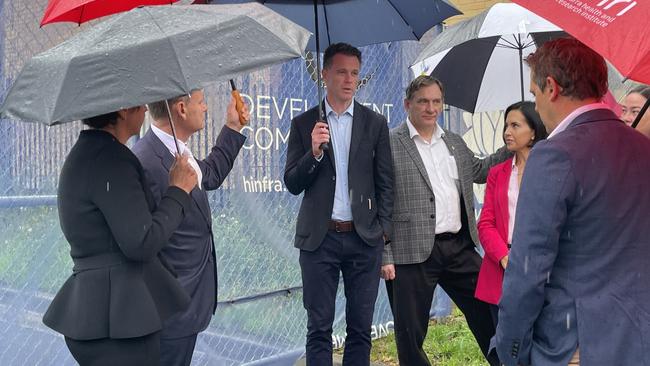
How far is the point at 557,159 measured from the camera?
2562 millimetres

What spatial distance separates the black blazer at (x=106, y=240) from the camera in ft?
9.31

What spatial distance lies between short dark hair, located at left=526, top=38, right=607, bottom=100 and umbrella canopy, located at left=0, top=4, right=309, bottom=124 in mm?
952

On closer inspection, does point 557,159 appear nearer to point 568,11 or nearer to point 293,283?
point 568,11

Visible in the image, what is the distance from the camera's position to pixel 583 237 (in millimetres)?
2562

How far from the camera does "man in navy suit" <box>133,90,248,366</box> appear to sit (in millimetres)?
3637

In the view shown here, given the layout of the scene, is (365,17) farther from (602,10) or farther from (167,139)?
(602,10)

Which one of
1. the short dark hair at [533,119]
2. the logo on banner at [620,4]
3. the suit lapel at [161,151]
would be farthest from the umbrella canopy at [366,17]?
the logo on banner at [620,4]

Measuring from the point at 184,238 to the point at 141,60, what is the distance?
121 cm

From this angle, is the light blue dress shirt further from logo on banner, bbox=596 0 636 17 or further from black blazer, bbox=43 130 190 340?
logo on banner, bbox=596 0 636 17

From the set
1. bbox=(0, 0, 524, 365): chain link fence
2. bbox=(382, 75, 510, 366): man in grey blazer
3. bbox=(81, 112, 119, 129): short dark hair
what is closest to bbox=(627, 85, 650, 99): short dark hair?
bbox=(382, 75, 510, 366): man in grey blazer

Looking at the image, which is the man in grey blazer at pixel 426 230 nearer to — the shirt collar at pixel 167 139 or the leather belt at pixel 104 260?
the shirt collar at pixel 167 139

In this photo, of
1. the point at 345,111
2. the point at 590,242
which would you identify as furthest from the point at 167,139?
the point at 590,242

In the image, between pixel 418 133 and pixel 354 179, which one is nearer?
pixel 354 179

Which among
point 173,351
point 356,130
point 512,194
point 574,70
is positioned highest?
point 574,70
